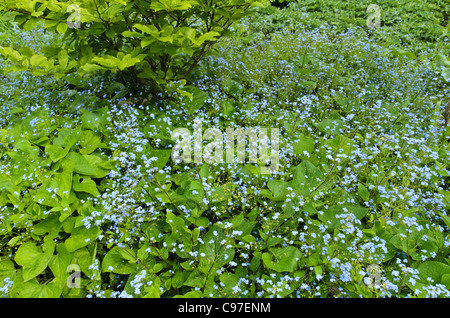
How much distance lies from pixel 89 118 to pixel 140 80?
3.24 ft

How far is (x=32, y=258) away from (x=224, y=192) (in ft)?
5.70

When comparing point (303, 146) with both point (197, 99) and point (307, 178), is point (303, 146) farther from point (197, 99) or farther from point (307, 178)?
point (197, 99)

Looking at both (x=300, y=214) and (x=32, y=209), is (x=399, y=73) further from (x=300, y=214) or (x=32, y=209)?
(x=32, y=209)

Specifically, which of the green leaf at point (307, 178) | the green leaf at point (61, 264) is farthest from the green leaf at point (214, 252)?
the green leaf at point (61, 264)

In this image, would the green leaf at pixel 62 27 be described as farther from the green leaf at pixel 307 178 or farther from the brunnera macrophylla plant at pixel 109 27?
the green leaf at pixel 307 178

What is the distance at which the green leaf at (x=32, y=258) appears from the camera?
8.17 ft

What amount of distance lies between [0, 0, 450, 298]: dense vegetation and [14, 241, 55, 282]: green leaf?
0.01m

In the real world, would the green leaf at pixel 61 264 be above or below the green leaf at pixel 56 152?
below

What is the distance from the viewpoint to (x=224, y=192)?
2.87 m

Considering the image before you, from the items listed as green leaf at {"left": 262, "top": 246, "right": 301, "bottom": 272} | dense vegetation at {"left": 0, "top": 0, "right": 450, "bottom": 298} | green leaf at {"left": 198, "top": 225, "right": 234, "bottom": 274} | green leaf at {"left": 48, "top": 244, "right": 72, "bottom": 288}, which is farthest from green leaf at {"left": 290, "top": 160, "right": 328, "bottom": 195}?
green leaf at {"left": 48, "top": 244, "right": 72, "bottom": 288}

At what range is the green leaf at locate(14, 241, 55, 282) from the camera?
8.17 ft

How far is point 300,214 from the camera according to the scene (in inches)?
107

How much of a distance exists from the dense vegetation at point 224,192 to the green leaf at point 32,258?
12 mm

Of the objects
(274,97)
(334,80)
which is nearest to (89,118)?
(274,97)
